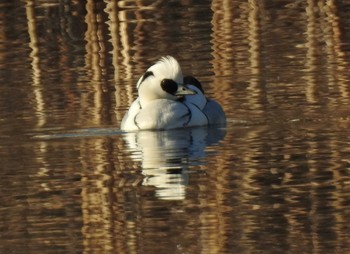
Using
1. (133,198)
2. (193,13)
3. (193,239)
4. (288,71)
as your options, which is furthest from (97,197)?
(193,13)

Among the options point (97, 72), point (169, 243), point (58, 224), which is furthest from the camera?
point (97, 72)

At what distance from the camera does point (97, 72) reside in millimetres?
19844

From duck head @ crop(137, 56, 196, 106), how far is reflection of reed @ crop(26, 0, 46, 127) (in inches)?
39.6

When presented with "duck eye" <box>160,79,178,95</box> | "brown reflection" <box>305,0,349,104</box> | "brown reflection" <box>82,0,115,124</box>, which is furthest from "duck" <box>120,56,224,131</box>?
"brown reflection" <box>305,0,349,104</box>

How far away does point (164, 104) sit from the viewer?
16312 mm

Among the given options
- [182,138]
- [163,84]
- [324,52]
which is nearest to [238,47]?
[324,52]

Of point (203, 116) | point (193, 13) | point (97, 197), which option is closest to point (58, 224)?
point (97, 197)

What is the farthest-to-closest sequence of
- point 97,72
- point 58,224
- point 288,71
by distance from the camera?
point 97,72
point 288,71
point 58,224

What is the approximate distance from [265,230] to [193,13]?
48.5ft

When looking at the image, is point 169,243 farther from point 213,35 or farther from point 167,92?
point 213,35

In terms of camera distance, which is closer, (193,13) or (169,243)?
(169,243)

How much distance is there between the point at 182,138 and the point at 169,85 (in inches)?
43.8

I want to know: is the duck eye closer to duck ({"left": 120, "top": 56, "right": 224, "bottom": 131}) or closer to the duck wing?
duck ({"left": 120, "top": 56, "right": 224, "bottom": 131})

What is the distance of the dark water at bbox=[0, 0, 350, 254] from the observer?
11055mm
